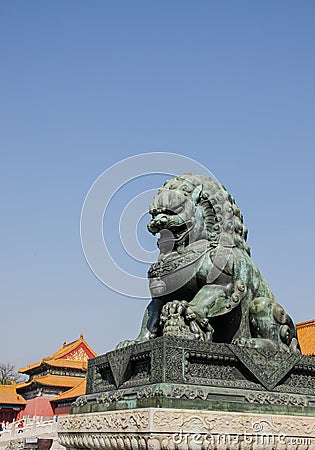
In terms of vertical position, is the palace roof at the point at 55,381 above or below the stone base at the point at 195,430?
above

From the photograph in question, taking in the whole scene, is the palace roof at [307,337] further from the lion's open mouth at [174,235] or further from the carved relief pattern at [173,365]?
the carved relief pattern at [173,365]

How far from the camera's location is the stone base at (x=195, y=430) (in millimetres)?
3258

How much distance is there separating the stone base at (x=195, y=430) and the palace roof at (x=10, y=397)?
1394 inches

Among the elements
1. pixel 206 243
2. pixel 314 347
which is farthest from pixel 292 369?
pixel 314 347

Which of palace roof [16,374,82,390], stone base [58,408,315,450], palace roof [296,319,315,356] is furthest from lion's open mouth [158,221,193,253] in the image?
palace roof [16,374,82,390]

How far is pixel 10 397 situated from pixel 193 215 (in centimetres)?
3616

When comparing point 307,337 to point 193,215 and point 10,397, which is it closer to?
point 193,215

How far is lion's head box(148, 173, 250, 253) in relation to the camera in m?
4.57

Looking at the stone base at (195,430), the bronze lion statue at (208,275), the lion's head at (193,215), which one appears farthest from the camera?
the lion's head at (193,215)

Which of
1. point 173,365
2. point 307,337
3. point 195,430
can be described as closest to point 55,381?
point 307,337

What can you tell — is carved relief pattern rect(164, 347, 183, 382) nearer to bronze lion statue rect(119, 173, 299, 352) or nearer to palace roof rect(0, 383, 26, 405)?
bronze lion statue rect(119, 173, 299, 352)

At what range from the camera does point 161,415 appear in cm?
326

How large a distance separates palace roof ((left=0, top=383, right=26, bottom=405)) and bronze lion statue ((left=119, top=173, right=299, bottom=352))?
3517 cm

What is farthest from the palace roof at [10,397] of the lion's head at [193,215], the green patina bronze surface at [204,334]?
the lion's head at [193,215]
